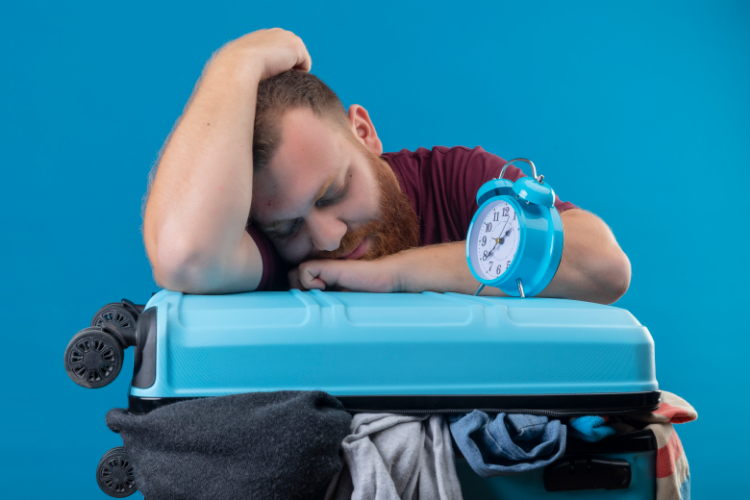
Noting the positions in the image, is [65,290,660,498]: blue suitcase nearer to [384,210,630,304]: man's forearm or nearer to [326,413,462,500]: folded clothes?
[326,413,462,500]: folded clothes

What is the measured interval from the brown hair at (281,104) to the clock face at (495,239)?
431mm

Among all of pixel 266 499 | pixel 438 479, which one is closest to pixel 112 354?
pixel 266 499

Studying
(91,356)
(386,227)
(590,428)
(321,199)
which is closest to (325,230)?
(321,199)

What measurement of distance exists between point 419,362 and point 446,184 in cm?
76

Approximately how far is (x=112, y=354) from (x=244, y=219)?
0.96 ft

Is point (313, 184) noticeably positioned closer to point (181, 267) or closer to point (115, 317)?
point (181, 267)

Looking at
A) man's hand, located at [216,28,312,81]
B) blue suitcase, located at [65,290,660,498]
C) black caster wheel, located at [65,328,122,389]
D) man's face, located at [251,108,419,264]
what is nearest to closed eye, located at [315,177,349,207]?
man's face, located at [251,108,419,264]

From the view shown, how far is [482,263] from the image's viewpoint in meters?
0.95

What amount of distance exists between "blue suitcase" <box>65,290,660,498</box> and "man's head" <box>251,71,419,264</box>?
358 millimetres

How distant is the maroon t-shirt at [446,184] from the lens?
1.38m

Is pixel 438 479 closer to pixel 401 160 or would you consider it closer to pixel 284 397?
pixel 284 397

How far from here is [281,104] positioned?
1.17m

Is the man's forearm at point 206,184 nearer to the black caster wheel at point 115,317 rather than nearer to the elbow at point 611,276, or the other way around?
the black caster wheel at point 115,317

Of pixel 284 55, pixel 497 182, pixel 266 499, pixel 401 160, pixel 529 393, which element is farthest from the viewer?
pixel 401 160
